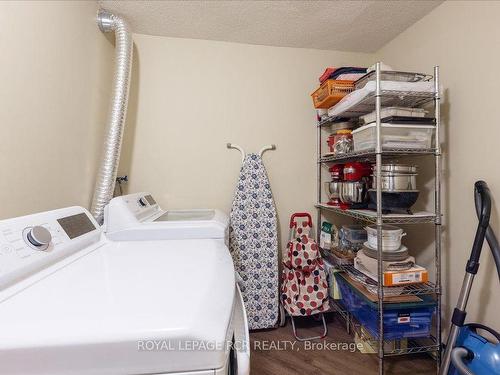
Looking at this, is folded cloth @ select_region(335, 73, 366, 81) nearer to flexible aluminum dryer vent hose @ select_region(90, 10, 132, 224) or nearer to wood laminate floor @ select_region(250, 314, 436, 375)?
flexible aluminum dryer vent hose @ select_region(90, 10, 132, 224)

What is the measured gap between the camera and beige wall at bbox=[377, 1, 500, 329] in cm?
123

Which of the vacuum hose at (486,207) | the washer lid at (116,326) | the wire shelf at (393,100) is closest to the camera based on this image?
the washer lid at (116,326)

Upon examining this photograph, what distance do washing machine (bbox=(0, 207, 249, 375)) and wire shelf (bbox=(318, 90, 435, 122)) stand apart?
1242mm

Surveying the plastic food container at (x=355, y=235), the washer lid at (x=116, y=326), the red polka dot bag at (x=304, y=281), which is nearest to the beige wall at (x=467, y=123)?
the plastic food container at (x=355, y=235)

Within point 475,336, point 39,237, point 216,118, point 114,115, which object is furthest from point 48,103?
point 475,336

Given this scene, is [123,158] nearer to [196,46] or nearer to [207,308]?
[196,46]

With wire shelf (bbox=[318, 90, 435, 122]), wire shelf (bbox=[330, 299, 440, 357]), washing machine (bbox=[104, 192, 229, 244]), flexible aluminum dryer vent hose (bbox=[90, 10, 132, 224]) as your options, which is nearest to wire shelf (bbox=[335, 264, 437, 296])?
wire shelf (bbox=[330, 299, 440, 357])

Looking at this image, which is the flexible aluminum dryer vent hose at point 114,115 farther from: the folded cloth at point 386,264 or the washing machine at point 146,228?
the folded cloth at point 386,264

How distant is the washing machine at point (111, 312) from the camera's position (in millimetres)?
445

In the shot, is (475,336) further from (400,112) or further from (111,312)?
(111,312)

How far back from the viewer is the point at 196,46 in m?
1.96

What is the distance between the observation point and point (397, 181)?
1362 millimetres

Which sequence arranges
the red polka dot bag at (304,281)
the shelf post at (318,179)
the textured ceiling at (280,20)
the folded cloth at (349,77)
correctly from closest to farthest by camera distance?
the textured ceiling at (280,20) < the folded cloth at (349,77) < the red polka dot bag at (304,281) < the shelf post at (318,179)

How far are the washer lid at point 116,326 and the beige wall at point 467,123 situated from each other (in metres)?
1.42
